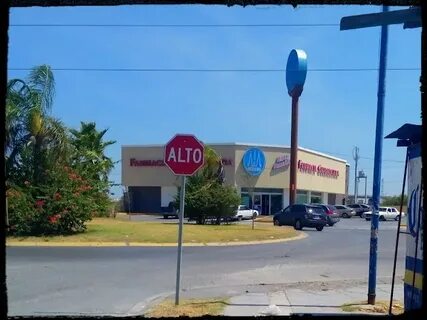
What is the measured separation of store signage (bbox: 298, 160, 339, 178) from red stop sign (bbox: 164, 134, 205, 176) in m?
56.0

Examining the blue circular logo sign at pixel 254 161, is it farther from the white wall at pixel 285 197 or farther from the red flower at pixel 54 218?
the red flower at pixel 54 218

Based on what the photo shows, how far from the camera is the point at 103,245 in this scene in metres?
22.9

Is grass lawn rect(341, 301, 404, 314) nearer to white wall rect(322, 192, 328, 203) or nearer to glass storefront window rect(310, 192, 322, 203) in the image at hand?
glass storefront window rect(310, 192, 322, 203)

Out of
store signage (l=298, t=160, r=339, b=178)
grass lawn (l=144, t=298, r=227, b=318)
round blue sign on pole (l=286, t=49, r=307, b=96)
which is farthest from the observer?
store signage (l=298, t=160, r=339, b=178)

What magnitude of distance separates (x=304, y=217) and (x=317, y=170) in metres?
33.9

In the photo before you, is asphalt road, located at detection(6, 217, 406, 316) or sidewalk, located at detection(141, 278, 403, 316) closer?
sidewalk, located at detection(141, 278, 403, 316)

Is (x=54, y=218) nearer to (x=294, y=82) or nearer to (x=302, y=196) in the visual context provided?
(x=294, y=82)

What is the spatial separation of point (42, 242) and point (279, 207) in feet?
143

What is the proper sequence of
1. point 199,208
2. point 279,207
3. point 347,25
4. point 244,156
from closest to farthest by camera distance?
1. point 347,25
2. point 199,208
3. point 244,156
4. point 279,207

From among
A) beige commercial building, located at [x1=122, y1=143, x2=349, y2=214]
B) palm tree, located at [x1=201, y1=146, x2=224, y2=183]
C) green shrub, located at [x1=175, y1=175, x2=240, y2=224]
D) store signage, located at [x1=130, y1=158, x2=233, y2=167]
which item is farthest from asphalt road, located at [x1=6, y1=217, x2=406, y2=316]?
store signage, located at [x1=130, y1=158, x2=233, y2=167]

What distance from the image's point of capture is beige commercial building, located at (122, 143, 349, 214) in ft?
199

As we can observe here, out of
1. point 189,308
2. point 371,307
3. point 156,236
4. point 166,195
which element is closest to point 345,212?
point 166,195

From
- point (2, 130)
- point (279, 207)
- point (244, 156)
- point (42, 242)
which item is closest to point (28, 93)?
point (42, 242)

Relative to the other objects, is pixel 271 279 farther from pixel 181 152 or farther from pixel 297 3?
pixel 297 3
